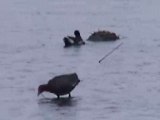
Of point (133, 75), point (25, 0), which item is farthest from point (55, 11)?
point (133, 75)

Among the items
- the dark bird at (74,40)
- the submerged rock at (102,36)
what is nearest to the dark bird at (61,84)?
the dark bird at (74,40)

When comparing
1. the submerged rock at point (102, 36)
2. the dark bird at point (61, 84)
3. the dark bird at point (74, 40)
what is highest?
the dark bird at point (61, 84)

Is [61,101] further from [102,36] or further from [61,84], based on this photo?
[102,36]

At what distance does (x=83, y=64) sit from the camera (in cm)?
2558

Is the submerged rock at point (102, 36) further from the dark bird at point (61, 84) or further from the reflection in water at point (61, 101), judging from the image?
the dark bird at point (61, 84)

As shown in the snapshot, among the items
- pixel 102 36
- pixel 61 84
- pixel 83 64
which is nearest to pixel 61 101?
pixel 61 84

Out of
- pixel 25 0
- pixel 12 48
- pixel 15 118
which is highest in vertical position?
pixel 15 118

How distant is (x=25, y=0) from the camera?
56156 millimetres

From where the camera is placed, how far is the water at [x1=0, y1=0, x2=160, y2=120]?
18328 mm

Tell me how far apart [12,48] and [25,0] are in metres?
26.6

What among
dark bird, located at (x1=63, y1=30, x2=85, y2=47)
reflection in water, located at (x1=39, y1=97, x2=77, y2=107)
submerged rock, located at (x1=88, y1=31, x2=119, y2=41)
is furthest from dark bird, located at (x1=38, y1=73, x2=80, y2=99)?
submerged rock, located at (x1=88, y1=31, x2=119, y2=41)

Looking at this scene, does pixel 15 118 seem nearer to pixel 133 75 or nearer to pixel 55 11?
pixel 133 75

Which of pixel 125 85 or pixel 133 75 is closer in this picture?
pixel 125 85

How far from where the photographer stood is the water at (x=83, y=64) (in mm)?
18328
